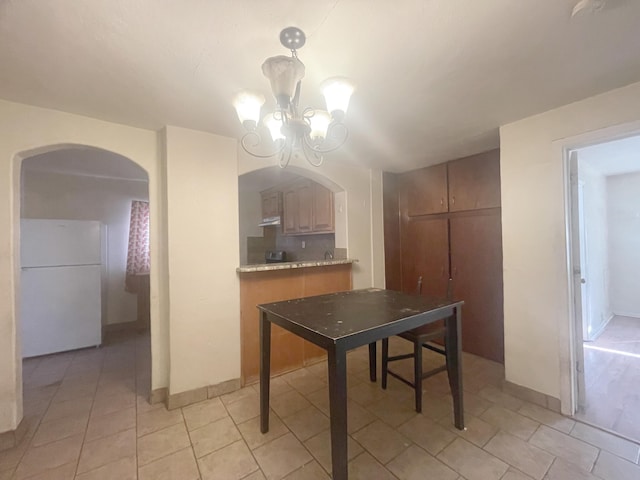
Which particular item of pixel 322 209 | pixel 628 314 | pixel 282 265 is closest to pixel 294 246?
pixel 322 209

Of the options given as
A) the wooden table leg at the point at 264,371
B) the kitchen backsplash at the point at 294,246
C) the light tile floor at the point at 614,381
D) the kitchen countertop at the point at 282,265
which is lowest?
the light tile floor at the point at 614,381

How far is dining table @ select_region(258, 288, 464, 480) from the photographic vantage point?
1.19 m

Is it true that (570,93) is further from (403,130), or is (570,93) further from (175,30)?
(175,30)

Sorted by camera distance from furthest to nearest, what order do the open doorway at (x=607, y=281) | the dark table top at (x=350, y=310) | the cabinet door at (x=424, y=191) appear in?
the cabinet door at (x=424, y=191) < the open doorway at (x=607, y=281) < the dark table top at (x=350, y=310)

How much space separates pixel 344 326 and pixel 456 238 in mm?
2226

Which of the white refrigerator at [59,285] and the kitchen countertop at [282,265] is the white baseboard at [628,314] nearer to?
the kitchen countertop at [282,265]

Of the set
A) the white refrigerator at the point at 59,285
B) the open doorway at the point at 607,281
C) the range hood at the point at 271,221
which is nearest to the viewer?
the open doorway at the point at 607,281

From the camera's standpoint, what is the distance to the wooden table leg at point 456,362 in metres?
1.77

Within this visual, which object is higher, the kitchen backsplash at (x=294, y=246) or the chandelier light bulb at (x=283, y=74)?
the chandelier light bulb at (x=283, y=74)

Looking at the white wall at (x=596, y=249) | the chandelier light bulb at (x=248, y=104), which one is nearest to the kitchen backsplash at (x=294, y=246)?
the chandelier light bulb at (x=248, y=104)

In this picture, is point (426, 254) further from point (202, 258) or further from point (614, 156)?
point (202, 258)

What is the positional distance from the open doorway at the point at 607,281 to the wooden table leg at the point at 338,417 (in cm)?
190

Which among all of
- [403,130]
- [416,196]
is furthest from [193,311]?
[416,196]

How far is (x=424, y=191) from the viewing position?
131 inches
